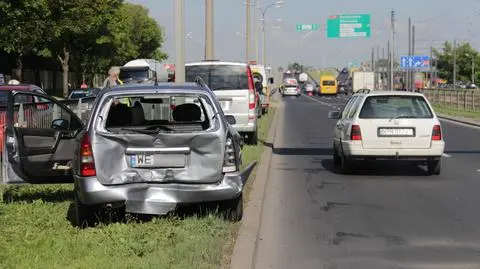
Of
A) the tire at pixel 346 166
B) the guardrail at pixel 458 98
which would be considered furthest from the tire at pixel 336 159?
the guardrail at pixel 458 98

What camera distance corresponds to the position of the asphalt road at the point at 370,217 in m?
6.73

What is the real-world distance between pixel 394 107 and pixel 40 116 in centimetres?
632

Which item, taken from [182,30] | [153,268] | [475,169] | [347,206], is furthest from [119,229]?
[475,169]

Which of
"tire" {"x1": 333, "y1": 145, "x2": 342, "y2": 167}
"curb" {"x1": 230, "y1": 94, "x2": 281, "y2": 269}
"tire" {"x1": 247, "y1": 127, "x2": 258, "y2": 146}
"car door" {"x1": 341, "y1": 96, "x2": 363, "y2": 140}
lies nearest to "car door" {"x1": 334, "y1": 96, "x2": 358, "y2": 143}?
"car door" {"x1": 341, "y1": 96, "x2": 363, "y2": 140}

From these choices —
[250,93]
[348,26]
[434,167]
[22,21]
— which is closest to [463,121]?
[250,93]

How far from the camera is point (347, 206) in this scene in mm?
9609

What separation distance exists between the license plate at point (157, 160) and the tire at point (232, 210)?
78 cm

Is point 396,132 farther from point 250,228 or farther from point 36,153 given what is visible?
point 36,153

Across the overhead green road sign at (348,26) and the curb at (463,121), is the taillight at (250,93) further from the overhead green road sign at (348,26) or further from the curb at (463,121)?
the overhead green road sign at (348,26)

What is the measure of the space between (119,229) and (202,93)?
1.75m

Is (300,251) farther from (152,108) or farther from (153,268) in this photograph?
(152,108)

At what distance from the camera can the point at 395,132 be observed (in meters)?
12.5

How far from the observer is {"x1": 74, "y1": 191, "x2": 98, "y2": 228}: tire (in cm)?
745

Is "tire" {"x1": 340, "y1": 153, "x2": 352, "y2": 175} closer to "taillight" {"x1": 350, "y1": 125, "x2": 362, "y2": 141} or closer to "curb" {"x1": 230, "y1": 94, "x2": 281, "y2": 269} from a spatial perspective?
"taillight" {"x1": 350, "y1": 125, "x2": 362, "y2": 141}
